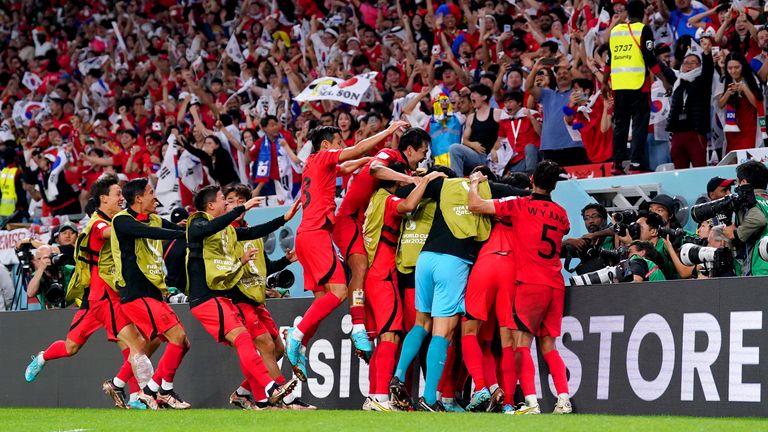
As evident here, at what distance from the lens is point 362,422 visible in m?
8.58

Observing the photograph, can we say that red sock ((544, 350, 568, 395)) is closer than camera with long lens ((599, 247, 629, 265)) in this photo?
Yes

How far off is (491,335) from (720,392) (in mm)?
2110

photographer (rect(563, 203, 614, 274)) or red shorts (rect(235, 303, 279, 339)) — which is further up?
photographer (rect(563, 203, 614, 274))

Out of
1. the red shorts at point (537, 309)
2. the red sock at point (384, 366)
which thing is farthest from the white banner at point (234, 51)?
the red shorts at point (537, 309)

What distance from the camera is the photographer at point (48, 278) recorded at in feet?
45.9

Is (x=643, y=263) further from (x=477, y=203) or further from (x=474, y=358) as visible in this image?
(x=474, y=358)

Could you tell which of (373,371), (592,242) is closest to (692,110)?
(592,242)

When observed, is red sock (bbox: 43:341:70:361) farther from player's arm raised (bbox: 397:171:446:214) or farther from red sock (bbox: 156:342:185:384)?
player's arm raised (bbox: 397:171:446:214)

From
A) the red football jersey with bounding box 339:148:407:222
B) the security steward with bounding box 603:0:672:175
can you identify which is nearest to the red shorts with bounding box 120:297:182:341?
the red football jersey with bounding box 339:148:407:222

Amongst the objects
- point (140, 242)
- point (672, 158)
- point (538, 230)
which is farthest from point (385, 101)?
point (538, 230)

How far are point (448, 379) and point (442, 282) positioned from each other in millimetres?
1010

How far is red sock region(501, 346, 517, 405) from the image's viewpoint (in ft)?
32.6

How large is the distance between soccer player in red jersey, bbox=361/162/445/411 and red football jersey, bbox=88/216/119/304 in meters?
2.77

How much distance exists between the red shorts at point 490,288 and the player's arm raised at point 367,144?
1372mm
